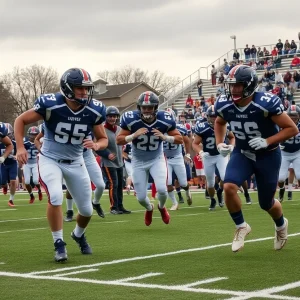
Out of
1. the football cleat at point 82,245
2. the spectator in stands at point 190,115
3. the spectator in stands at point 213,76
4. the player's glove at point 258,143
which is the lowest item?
the football cleat at point 82,245

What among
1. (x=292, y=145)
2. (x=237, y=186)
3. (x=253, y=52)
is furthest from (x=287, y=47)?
(x=237, y=186)

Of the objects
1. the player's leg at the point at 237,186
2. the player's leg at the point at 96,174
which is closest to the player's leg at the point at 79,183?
the player's leg at the point at 237,186

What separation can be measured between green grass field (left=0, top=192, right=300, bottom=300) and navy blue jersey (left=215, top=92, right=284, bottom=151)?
1.20 m

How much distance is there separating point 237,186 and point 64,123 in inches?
70.9

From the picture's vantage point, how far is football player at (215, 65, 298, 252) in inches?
272

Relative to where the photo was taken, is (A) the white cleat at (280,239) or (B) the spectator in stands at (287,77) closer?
(A) the white cleat at (280,239)

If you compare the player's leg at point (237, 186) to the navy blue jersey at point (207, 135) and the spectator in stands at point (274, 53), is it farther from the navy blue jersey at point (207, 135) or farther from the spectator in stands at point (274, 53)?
the spectator in stands at point (274, 53)

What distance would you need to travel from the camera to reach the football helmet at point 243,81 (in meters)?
6.93

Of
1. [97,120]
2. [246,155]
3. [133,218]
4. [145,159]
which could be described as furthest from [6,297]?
[133,218]

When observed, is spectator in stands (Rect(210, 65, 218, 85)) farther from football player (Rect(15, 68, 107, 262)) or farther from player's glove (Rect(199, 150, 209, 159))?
football player (Rect(15, 68, 107, 262))

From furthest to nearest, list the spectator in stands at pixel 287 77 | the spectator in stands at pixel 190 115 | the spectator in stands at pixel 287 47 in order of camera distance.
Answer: the spectator in stands at pixel 287 47, the spectator in stands at pixel 190 115, the spectator in stands at pixel 287 77

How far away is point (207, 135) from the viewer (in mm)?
13250

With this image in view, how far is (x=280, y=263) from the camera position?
6.44 metres

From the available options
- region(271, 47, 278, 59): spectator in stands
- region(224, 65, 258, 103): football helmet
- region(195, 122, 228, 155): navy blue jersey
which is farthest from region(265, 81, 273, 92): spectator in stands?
region(224, 65, 258, 103): football helmet
